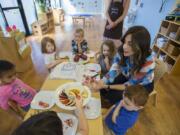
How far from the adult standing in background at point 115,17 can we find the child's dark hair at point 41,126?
1.72 m

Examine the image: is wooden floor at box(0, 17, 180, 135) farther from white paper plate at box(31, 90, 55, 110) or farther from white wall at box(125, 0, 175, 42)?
white wall at box(125, 0, 175, 42)

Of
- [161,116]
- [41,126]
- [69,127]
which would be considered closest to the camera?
[41,126]

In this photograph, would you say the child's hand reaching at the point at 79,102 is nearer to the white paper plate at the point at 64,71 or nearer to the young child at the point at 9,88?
the white paper plate at the point at 64,71

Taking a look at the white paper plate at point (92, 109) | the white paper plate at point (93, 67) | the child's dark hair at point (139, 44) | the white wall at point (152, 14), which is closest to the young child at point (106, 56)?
the white paper plate at point (93, 67)

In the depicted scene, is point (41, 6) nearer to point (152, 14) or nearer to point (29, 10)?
point (29, 10)

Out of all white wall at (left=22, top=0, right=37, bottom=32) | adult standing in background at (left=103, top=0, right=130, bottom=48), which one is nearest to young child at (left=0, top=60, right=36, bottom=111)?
adult standing in background at (left=103, top=0, right=130, bottom=48)

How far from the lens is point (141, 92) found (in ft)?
2.67

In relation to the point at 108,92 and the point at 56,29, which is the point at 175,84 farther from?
the point at 56,29

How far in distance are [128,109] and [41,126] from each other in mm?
599

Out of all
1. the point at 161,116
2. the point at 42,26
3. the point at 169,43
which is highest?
the point at 169,43

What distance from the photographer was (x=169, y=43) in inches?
95.7

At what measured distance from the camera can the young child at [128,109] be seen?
80 cm

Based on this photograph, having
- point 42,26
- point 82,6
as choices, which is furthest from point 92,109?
point 82,6

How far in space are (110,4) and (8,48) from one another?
5.68 ft
